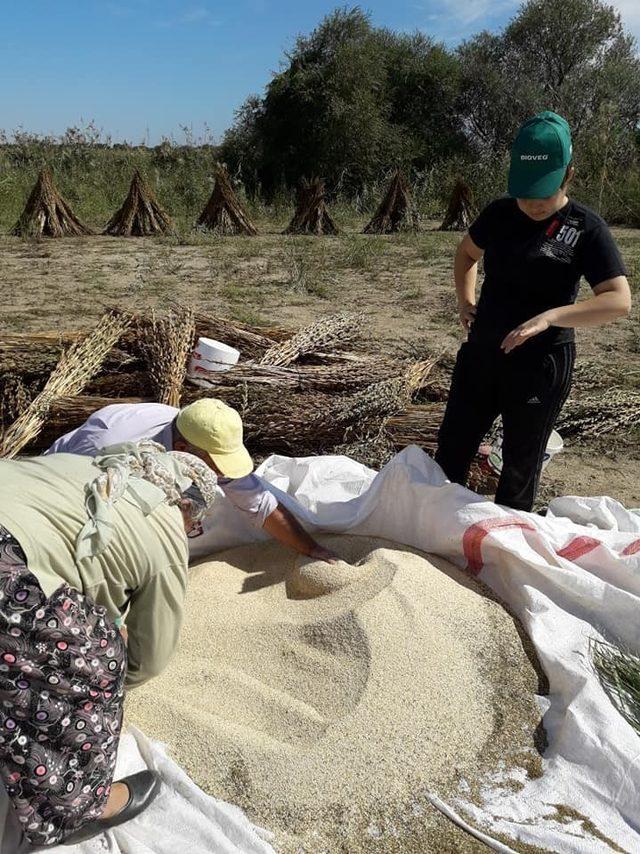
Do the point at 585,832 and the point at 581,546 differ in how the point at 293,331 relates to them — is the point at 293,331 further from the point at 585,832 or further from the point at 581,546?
the point at 585,832

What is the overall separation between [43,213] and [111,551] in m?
9.49

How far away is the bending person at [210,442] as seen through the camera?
1782mm

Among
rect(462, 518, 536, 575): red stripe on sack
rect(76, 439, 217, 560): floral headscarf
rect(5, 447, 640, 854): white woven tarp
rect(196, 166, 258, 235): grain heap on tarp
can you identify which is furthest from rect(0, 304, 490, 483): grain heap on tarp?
rect(196, 166, 258, 235): grain heap on tarp

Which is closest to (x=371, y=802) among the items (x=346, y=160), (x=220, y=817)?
(x=220, y=817)

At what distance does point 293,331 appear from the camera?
382 cm

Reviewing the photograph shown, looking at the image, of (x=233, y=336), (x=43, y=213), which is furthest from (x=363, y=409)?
(x=43, y=213)

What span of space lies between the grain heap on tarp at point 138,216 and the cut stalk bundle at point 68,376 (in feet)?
23.9

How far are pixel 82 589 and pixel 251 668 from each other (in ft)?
2.42

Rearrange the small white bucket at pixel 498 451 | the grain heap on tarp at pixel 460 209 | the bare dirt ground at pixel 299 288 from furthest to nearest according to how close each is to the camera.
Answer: the grain heap on tarp at pixel 460 209 → the bare dirt ground at pixel 299 288 → the small white bucket at pixel 498 451

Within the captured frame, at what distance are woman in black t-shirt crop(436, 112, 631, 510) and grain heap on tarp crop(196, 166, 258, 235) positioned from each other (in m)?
8.77

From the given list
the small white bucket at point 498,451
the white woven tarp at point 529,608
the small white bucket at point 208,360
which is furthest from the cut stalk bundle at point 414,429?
the small white bucket at point 208,360

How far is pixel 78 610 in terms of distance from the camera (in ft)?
4.20

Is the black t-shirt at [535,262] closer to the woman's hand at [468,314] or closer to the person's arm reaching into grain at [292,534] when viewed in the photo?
the woman's hand at [468,314]

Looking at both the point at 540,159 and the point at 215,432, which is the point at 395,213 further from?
the point at 215,432
